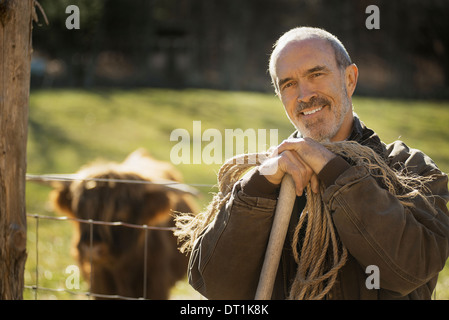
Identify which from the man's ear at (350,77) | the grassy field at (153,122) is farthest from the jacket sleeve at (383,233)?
the grassy field at (153,122)

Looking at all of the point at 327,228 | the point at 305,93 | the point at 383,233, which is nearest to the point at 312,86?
the point at 305,93

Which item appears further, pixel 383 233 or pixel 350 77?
pixel 350 77

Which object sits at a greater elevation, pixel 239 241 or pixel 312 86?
pixel 312 86

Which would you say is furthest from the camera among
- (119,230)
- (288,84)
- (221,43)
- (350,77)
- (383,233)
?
(221,43)

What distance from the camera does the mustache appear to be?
2.29 m

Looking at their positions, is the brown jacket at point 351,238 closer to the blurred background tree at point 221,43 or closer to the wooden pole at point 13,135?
the wooden pole at point 13,135

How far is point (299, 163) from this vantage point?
6.07ft

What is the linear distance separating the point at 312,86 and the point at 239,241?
0.82 metres

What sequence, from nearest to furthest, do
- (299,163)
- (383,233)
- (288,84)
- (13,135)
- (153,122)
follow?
(383,233) → (299,163) → (13,135) → (288,84) → (153,122)

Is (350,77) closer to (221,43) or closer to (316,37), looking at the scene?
(316,37)

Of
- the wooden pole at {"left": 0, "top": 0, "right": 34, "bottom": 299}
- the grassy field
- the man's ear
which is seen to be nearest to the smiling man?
the man's ear

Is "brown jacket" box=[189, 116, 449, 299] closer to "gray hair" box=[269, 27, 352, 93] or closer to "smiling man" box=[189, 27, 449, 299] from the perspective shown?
"smiling man" box=[189, 27, 449, 299]

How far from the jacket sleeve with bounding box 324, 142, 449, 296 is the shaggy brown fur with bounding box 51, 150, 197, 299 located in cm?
214
